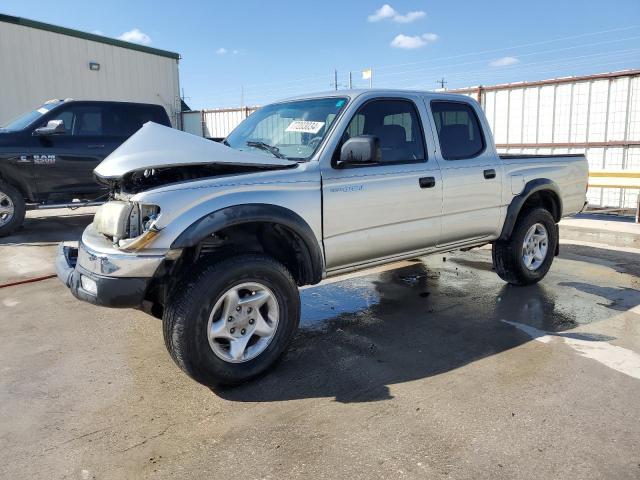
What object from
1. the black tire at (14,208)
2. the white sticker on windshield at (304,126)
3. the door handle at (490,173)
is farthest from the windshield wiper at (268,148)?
the black tire at (14,208)

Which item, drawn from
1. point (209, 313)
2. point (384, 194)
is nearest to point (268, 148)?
point (384, 194)

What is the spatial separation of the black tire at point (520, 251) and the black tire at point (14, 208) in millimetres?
7236

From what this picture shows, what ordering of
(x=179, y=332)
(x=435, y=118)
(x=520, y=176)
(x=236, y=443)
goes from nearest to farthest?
1. (x=236, y=443)
2. (x=179, y=332)
3. (x=435, y=118)
4. (x=520, y=176)

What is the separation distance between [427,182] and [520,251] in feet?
5.40

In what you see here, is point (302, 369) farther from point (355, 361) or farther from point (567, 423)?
point (567, 423)

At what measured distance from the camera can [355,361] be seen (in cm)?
364

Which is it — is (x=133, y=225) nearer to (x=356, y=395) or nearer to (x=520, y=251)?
(x=356, y=395)

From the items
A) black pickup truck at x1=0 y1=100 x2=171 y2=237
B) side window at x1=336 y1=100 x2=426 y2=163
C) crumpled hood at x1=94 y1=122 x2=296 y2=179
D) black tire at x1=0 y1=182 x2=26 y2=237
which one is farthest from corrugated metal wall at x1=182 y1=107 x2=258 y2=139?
crumpled hood at x1=94 y1=122 x2=296 y2=179

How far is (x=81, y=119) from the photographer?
888 centimetres

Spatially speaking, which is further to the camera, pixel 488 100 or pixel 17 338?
pixel 488 100

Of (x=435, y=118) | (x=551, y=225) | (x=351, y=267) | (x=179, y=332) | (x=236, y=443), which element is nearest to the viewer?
(x=236, y=443)

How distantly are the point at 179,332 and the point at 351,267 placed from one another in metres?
1.51

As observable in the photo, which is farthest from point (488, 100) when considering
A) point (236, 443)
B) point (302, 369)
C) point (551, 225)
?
point (236, 443)

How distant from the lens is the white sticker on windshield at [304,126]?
156 inches
